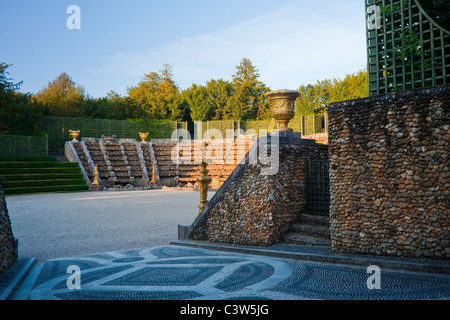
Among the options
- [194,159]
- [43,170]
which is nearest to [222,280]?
[43,170]

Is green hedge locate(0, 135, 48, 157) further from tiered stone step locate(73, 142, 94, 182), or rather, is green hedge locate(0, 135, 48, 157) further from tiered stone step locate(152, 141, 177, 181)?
tiered stone step locate(152, 141, 177, 181)

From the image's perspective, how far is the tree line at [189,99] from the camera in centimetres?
4084

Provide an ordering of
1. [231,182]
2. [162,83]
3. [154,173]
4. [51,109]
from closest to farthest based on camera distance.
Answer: [231,182] < [154,173] < [51,109] < [162,83]

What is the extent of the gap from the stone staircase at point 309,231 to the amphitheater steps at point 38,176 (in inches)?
771

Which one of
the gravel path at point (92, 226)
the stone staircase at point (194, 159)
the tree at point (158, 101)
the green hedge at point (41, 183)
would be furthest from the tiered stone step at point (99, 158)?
the tree at point (158, 101)

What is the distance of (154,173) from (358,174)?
22.7 metres

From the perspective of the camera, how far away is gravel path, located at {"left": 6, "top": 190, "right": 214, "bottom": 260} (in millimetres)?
7703

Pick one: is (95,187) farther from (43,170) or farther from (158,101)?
→ (158,101)

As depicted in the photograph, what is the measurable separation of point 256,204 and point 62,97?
4330cm

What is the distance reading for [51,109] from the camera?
39.3 metres

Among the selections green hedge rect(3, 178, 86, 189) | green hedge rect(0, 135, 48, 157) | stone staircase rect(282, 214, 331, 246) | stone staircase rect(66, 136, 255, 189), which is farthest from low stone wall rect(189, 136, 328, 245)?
green hedge rect(0, 135, 48, 157)

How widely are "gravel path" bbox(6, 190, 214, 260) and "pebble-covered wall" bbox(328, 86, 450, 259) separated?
4202mm
